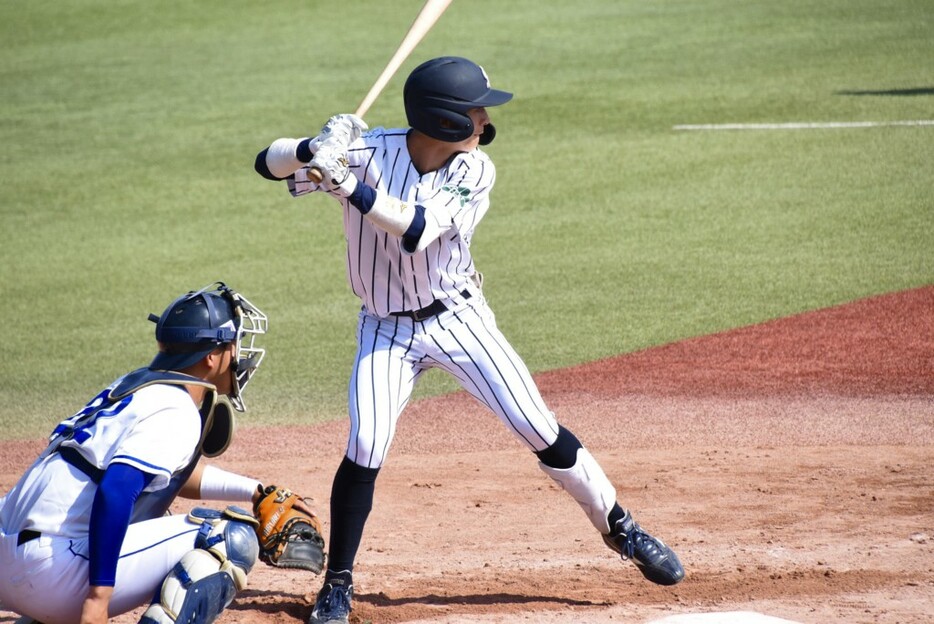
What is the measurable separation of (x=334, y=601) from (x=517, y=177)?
841 cm

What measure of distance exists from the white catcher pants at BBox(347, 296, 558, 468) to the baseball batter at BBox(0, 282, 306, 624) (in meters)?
0.65

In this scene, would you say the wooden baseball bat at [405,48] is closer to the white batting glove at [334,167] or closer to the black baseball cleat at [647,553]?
the white batting glove at [334,167]

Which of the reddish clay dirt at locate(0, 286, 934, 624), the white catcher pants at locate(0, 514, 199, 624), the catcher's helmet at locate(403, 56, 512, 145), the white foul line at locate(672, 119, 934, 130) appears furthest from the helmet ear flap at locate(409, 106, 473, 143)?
the white foul line at locate(672, 119, 934, 130)

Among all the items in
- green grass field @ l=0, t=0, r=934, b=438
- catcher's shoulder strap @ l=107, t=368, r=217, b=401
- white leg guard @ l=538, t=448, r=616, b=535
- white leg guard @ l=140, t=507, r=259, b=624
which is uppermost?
→ catcher's shoulder strap @ l=107, t=368, r=217, b=401

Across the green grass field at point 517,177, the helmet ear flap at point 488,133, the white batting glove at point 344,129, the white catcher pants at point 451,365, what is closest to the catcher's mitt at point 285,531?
the white catcher pants at point 451,365

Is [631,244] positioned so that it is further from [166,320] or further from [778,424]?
[166,320]

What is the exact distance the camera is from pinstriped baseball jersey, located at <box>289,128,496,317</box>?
408cm

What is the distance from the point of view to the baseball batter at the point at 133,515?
10.5ft

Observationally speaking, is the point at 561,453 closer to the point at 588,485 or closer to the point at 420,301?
the point at 588,485

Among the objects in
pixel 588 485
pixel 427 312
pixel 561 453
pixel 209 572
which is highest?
pixel 427 312

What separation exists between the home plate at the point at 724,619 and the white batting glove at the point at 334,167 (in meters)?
1.75

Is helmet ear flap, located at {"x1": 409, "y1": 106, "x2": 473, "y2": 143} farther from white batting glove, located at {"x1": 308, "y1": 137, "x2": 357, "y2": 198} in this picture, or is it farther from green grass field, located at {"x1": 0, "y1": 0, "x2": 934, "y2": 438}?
green grass field, located at {"x1": 0, "y1": 0, "x2": 934, "y2": 438}

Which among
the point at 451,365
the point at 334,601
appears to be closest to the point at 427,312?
the point at 451,365

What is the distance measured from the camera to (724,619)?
12.9 feet
